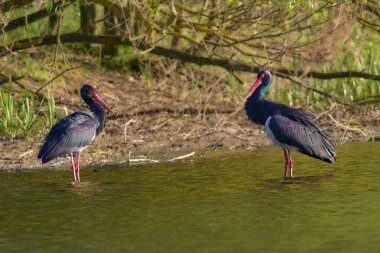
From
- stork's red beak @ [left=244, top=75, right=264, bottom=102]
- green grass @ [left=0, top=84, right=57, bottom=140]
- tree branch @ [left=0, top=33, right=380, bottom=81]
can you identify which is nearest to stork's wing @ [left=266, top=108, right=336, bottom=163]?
stork's red beak @ [left=244, top=75, right=264, bottom=102]

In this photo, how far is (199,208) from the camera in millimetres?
8789

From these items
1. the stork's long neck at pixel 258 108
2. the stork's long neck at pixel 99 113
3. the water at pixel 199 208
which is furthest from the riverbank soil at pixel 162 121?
the stork's long neck at pixel 258 108

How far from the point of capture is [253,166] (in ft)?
38.8

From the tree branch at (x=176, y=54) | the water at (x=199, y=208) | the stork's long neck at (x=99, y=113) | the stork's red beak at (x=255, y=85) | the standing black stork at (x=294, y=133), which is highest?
the tree branch at (x=176, y=54)

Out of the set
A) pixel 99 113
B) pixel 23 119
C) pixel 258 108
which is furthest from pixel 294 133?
pixel 23 119

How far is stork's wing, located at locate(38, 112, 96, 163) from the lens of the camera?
1116 centimetres

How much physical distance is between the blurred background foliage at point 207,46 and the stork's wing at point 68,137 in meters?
1.41

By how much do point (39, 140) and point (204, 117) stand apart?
3.01 meters

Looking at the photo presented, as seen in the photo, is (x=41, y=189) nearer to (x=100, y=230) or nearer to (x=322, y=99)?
(x=100, y=230)

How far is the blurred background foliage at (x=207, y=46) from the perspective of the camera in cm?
1344

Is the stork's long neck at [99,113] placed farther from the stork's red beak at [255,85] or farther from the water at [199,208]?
the stork's red beak at [255,85]

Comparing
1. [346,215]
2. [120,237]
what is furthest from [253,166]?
[120,237]

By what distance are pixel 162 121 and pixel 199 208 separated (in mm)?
6538

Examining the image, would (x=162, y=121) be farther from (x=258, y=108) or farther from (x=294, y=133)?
(x=294, y=133)
